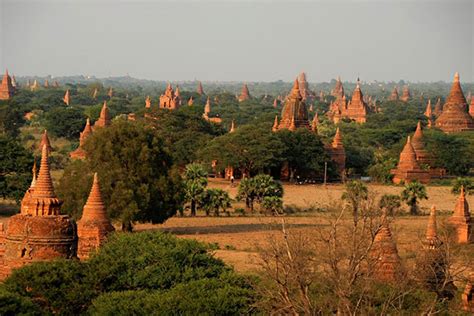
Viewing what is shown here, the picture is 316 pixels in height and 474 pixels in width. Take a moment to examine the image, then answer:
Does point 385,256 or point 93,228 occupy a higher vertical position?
point 93,228

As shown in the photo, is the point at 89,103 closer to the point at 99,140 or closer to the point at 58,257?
the point at 99,140

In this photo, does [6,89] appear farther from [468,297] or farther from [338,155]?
[468,297]

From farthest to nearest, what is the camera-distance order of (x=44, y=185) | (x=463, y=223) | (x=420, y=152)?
(x=420, y=152), (x=463, y=223), (x=44, y=185)

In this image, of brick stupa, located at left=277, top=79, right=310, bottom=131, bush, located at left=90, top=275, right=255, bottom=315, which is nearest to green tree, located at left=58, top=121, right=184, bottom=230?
bush, located at left=90, top=275, right=255, bottom=315

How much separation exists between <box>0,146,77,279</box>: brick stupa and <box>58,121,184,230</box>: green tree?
1096 centimetres

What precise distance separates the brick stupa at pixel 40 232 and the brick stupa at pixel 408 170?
1690 inches

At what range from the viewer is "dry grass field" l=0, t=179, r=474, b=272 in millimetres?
33500

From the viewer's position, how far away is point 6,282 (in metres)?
21.8

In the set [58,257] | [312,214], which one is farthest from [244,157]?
[58,257]

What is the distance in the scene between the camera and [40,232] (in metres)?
22.8

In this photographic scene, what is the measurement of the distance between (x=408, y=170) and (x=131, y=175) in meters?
32.0

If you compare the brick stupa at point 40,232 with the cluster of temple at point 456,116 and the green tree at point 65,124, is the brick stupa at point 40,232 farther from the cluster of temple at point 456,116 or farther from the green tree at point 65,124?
the cluster of temple at point 456,116

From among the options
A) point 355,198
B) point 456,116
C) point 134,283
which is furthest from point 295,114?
point 355,198

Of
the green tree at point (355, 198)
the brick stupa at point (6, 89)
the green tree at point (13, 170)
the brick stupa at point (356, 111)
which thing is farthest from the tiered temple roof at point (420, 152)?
the brick stupa at point (6, 89)
